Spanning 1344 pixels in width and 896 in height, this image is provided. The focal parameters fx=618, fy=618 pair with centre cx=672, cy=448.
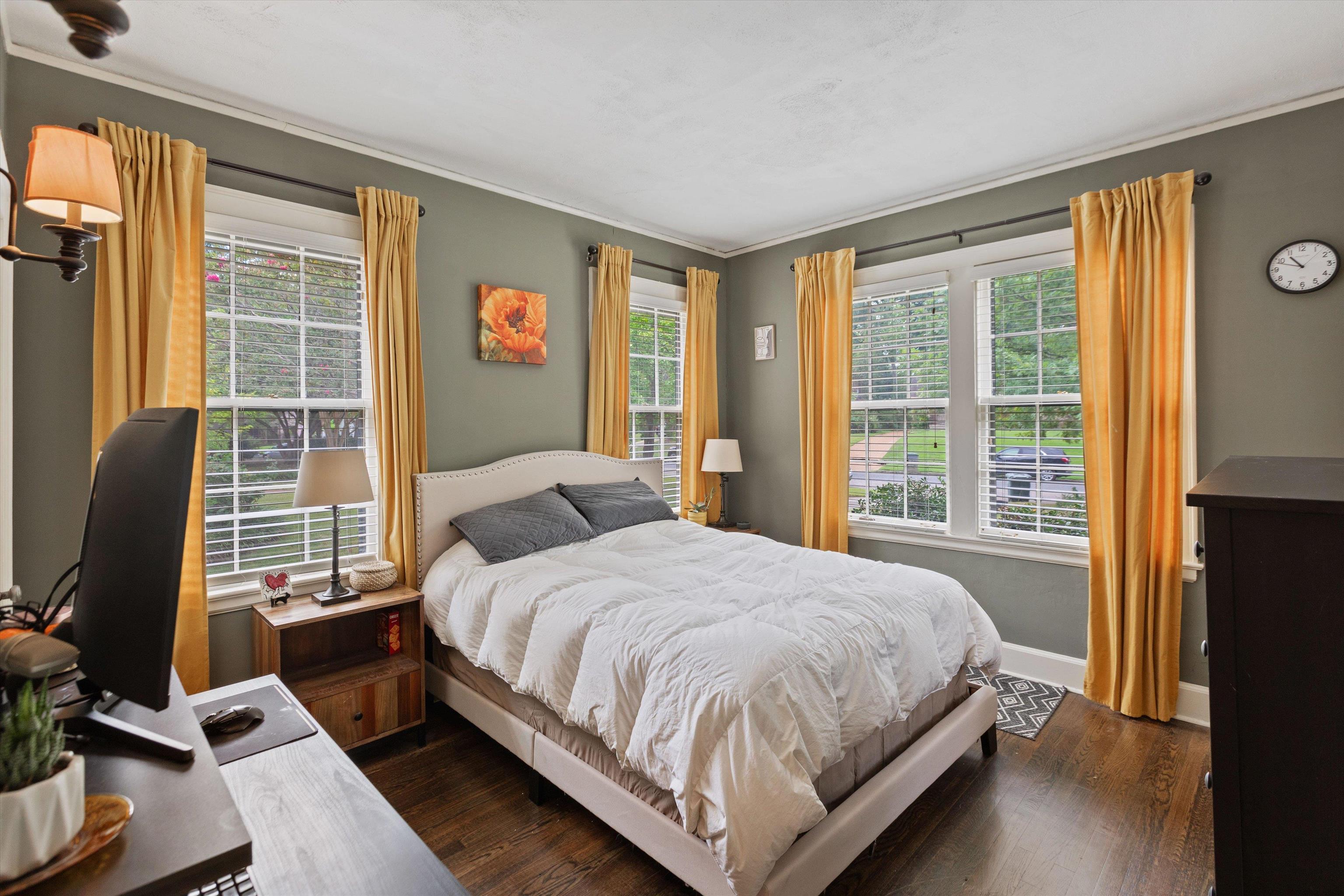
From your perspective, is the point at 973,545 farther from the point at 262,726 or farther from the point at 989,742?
the point at 262,726

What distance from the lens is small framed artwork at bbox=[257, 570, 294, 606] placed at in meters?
2.60

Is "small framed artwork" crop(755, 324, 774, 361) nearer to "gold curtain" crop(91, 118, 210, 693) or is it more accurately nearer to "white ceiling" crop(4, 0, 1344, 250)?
"white ceiling" crop(4, 0, 1344, 250)

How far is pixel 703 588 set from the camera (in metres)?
2.43

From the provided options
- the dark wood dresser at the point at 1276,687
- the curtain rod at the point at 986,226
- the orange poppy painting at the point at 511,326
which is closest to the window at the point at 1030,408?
the curtain rod at the point at 986,226

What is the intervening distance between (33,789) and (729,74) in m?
2.72

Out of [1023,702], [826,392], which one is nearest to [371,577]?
[826,392]

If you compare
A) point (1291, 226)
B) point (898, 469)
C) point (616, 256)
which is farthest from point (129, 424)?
point (1291, 226)

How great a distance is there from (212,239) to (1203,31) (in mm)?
3898

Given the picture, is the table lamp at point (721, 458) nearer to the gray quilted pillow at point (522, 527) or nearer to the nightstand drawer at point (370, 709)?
the gray quilted pillow at point (522, 527)

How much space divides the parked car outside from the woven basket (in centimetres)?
329

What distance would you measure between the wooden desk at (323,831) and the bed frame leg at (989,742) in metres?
2.43

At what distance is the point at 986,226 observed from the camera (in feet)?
11.4

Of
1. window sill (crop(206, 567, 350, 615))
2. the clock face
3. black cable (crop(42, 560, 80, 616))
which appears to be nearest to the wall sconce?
black cable (crop(42, 560, 80, 616))

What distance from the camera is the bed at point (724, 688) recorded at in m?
1.57
